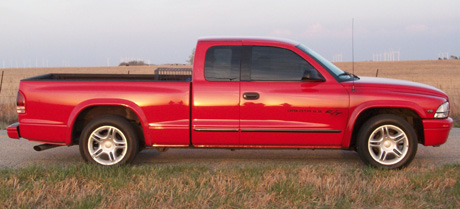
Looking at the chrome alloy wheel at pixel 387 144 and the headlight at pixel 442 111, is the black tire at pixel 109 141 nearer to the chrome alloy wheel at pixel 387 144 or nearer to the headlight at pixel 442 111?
the chrome alloy wheel at pixel 387 144

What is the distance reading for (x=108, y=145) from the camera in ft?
21.6

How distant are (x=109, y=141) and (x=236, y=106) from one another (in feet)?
5.63

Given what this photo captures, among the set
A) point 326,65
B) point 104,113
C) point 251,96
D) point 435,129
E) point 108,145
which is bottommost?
point 108,145

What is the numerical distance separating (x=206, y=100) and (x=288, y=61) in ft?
3.75

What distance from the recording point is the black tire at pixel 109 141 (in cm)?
649

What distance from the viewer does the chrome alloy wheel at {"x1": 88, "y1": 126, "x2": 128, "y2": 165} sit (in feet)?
21.4

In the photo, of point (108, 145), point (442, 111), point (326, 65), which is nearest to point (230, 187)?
point (108, 145)

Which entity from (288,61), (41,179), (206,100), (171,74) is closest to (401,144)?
(288,61)

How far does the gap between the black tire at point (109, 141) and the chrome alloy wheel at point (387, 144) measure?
Result: 9.84ft

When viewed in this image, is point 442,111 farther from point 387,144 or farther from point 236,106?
point 236,106

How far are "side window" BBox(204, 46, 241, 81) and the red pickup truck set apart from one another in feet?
0.04

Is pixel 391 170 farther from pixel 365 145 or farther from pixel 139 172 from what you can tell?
pixel 139 172

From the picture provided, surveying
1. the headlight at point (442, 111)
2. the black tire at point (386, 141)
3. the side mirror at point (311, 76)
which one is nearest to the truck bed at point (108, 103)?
the side mirror at point (311, 76)

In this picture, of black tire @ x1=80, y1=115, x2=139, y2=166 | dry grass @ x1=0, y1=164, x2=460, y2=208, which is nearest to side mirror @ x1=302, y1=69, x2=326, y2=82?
Answer: dry grass @ x1=0, y1=164, x2=460, y2=208
